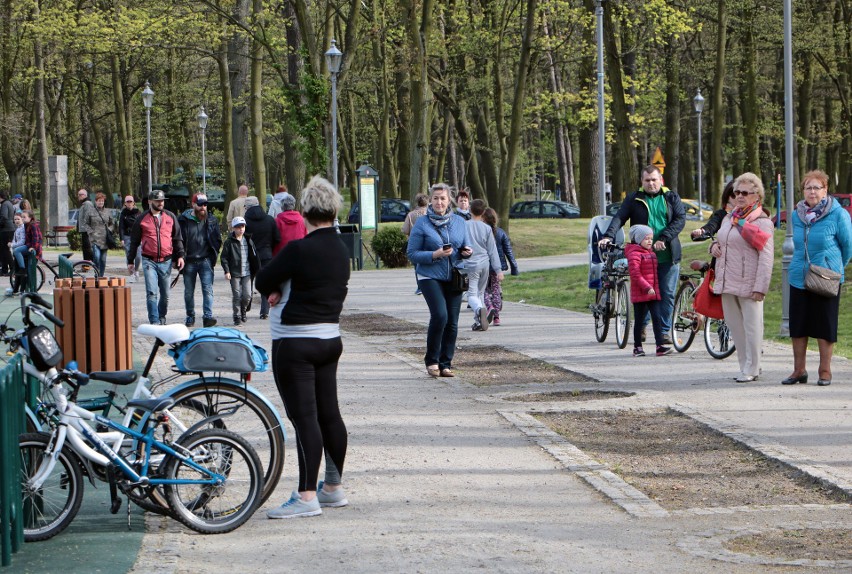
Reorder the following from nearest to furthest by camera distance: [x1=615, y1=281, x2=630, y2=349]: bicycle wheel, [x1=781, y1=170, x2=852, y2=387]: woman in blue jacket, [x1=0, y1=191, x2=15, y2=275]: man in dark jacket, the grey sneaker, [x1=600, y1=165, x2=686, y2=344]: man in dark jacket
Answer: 1. [x1=781, y1=170, x2=852, y2=387]: woman in blue jacket
2. [x1=600, y1=165, x2=686, y2=344]: man in dark jacket
3. [x1=615, y1=281, x2=630, y2=349]: bicycle wheel
4. the grey sneaker
5. [x1=0, y1=191, x2=15, y2=275]: man in dark jacket

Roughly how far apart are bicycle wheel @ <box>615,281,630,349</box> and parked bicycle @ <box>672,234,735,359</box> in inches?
24.9

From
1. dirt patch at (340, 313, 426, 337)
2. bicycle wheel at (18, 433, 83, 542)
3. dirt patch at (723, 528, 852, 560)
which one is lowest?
dirt patch at (723, 528, 852, 560)

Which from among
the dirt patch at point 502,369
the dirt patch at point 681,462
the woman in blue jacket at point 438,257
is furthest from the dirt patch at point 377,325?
the dirt patch at point 681,462

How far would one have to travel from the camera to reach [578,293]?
24.6 m

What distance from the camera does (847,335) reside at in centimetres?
1733

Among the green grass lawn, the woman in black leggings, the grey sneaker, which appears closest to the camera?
the woman in black leggings

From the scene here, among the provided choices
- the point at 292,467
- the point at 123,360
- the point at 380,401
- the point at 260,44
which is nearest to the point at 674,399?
the point at 380,401

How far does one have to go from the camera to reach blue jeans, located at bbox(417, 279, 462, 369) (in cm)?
1267

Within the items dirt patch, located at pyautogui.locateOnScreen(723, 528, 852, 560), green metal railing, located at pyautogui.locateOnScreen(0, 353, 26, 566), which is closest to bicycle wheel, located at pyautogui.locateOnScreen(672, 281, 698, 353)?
dirt patch, located at pyautogui.locateOnScreen(723, 528, 852, 560)

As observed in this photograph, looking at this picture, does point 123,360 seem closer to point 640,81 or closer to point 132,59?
point 640,81

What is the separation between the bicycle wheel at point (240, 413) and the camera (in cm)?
696

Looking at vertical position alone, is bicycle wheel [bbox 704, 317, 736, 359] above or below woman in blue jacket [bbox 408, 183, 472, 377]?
below

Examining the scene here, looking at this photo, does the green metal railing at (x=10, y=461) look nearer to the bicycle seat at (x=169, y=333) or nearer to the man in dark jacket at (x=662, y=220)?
the bicycle seat at (x=169, y=333)

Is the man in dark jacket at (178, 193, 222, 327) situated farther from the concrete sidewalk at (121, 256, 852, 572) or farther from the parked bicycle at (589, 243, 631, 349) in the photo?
the parked bicycle at (589, 243, 631, 349)
